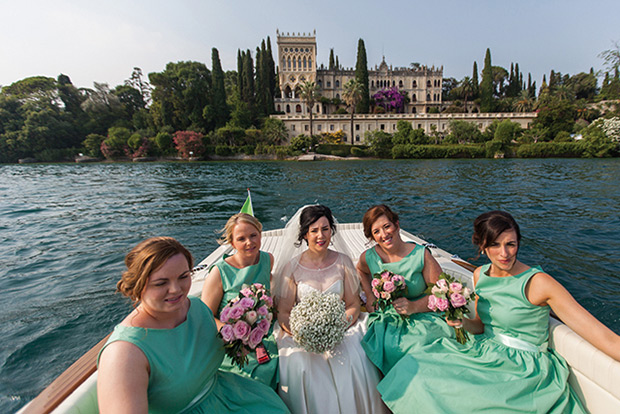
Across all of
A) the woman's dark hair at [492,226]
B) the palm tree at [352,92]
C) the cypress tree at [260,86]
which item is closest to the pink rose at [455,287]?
the woman's dark hair at [492,226]

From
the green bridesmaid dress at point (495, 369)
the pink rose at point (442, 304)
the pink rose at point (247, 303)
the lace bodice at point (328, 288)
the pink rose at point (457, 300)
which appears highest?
the pink rose at point (247, 303)

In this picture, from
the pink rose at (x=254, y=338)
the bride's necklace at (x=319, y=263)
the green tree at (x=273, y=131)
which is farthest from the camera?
the green tree at (x=273, y=131)

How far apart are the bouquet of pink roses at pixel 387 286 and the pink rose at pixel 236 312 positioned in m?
1.18

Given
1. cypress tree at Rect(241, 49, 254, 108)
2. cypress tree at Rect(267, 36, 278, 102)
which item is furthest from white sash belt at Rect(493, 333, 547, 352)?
cypress tree at Rect(267, 36, 278, 102)

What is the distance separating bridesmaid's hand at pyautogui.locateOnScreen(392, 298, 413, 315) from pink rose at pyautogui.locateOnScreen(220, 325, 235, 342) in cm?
146

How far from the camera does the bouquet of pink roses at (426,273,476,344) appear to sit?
2299 millimetres

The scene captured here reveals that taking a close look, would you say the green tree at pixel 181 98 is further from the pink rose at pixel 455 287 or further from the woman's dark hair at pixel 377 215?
the pink rose at pixel 455 287

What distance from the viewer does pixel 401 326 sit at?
2682mm

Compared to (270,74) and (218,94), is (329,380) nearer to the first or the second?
(218,94)

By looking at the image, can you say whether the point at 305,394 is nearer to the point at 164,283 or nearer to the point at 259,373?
the point at 259,373

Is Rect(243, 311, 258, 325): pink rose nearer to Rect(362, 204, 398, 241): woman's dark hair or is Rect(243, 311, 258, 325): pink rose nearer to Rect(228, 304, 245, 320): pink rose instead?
Rect(228, 304, 245, 320): pink rose

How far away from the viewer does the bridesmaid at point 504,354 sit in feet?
6.24

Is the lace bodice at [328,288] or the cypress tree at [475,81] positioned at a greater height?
the cypress tree at [475,81]

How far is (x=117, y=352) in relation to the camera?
1410mm
